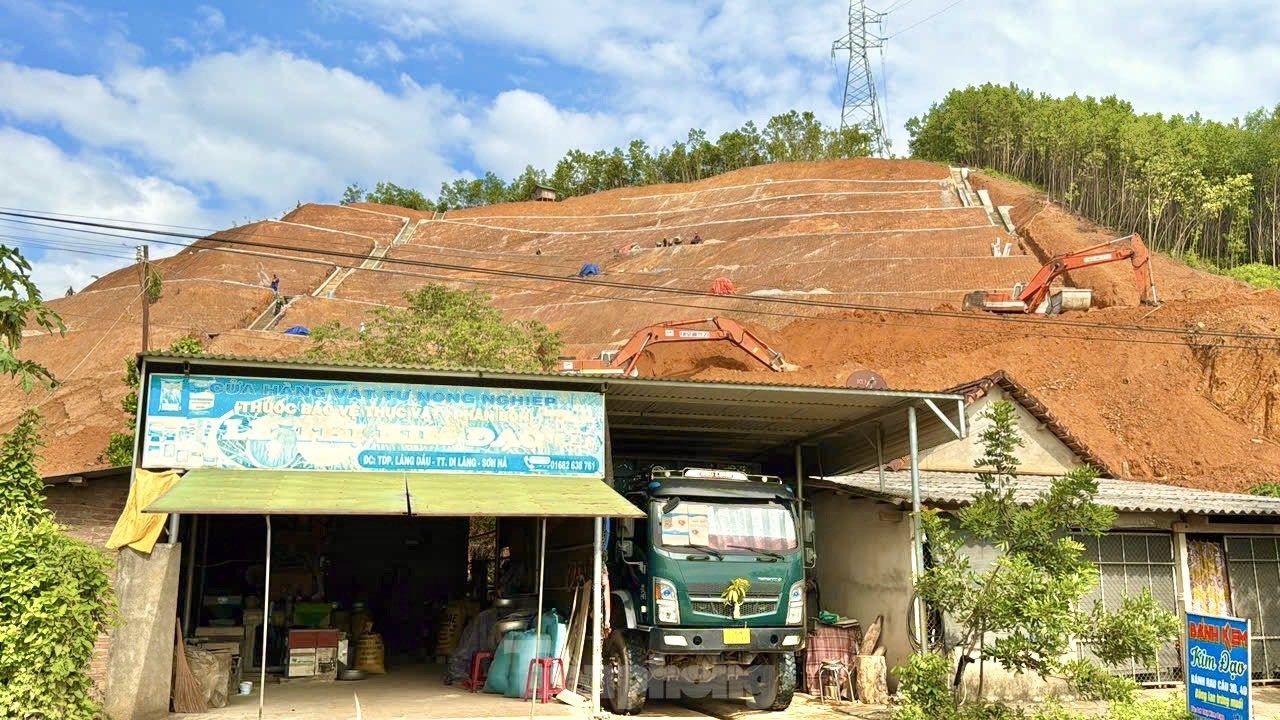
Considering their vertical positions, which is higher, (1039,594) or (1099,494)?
(1099,494)

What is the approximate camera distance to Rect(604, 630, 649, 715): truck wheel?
39.7 feet

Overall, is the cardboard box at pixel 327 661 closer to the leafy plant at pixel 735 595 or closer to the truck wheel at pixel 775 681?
the truck wheel at pixel 775 681

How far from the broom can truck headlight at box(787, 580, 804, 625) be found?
7121 mm

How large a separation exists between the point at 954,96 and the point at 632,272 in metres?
44.4

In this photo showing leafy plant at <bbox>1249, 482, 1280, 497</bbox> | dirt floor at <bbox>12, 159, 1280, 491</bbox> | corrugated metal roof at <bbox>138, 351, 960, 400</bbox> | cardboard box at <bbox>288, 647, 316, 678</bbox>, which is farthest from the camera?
dirt floor at <bbox>12, 159, 1280, 491</bbox>

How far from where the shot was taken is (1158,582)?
52.6 ft

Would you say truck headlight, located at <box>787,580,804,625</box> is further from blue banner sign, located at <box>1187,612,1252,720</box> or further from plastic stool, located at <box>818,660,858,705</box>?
blue banner sign, located at <box>1187,612,1252,720</box>

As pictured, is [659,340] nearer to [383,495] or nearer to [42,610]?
[383,495]

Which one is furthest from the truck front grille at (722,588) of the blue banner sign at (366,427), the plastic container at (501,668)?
the plastic container at (501,668)

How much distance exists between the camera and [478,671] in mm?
14016

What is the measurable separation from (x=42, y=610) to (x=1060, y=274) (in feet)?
128

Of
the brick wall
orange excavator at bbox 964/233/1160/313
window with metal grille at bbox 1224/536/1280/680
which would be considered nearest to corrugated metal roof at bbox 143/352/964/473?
the brick wall

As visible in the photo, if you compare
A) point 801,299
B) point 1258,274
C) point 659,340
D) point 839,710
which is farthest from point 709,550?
point 1258,274

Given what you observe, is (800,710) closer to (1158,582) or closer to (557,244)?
(1158,582)
